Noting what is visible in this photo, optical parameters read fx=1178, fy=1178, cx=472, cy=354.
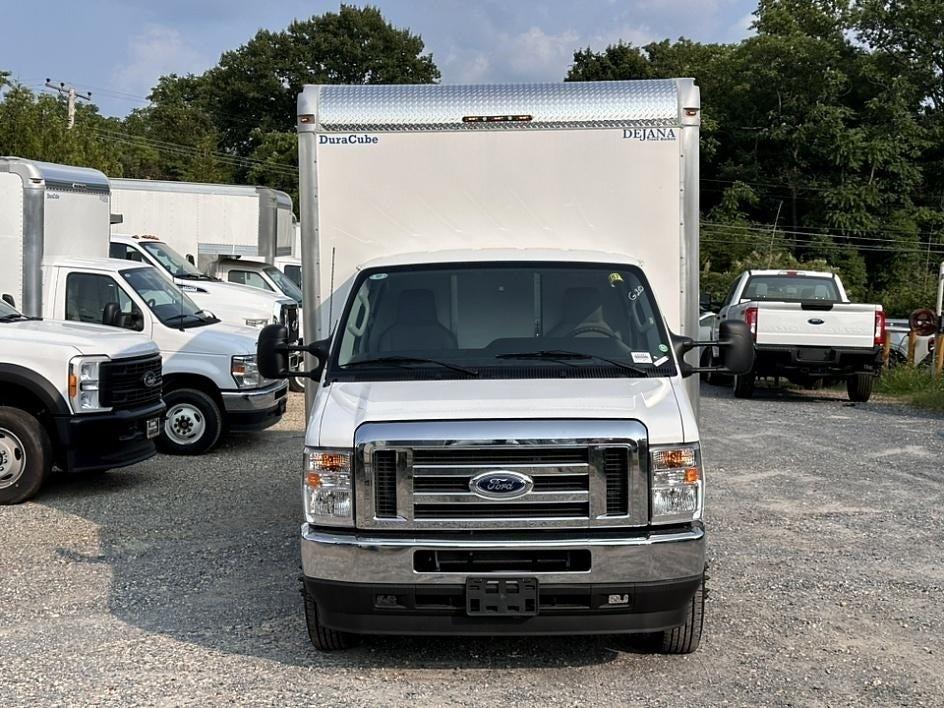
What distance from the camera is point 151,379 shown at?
10203 millimetres

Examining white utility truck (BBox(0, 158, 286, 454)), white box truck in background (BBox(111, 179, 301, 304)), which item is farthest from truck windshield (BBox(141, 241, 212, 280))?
white utility truck (BBox(0, 158, 286, 454))

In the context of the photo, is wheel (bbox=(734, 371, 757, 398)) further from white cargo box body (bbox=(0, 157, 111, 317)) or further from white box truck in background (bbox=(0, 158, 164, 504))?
white box truck in background (bbox=(0, 158, 164, 504))

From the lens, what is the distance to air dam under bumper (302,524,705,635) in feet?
17.1

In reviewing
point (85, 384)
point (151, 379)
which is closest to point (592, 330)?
point (85, 384)

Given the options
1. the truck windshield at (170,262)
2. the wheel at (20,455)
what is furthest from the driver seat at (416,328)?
the truck windshield at (170,262)

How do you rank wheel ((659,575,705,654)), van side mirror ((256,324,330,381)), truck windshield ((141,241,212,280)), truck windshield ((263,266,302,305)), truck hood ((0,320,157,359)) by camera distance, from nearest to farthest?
1. wheel ((659,575,705,654))
2. van side mirror ((256,324,330,381))
3. truck hood ((0,320,157,359))
4. truck windshield ((141,241,212,280))
5. truck windshield ((263,266,302,305))

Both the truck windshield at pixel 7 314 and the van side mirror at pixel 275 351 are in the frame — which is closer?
the van side mirror at pixel 275 351

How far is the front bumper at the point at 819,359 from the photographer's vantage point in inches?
684

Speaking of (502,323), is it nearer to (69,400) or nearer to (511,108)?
(511,108)

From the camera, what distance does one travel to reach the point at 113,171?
29109 millimetres

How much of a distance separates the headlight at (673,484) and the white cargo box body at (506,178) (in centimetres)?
232

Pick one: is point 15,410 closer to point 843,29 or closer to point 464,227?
point 464,227

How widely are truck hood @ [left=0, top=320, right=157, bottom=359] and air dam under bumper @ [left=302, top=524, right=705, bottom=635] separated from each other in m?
4.88

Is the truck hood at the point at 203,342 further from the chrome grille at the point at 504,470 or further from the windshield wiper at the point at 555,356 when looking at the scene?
the chrome grille at the point at 504,470
